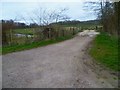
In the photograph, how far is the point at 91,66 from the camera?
10.3m

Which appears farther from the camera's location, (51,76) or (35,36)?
(35,36)

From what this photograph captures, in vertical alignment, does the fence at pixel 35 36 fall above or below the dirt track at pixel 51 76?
above

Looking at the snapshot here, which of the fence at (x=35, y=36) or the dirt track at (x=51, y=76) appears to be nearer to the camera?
the dirt track at (x=51, y=76)

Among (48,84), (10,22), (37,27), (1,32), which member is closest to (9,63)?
(48,84)

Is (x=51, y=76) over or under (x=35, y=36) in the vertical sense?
under

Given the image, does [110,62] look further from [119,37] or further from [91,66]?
[119,37]

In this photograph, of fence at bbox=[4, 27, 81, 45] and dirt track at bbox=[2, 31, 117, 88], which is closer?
dirt track at bbox=[2, 31, 117, 88]

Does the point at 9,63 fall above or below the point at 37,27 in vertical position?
below

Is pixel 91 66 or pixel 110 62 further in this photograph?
pixel 110 62

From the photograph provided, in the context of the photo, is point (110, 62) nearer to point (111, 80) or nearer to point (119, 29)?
point (111, 80)

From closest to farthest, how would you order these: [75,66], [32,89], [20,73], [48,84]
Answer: [32,89] → [48,84] → [20,73] → [75,66]

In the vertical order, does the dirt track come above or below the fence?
below

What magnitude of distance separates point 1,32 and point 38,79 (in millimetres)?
13794

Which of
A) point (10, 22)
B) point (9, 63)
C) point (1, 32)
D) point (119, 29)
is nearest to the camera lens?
point (9, 63)
